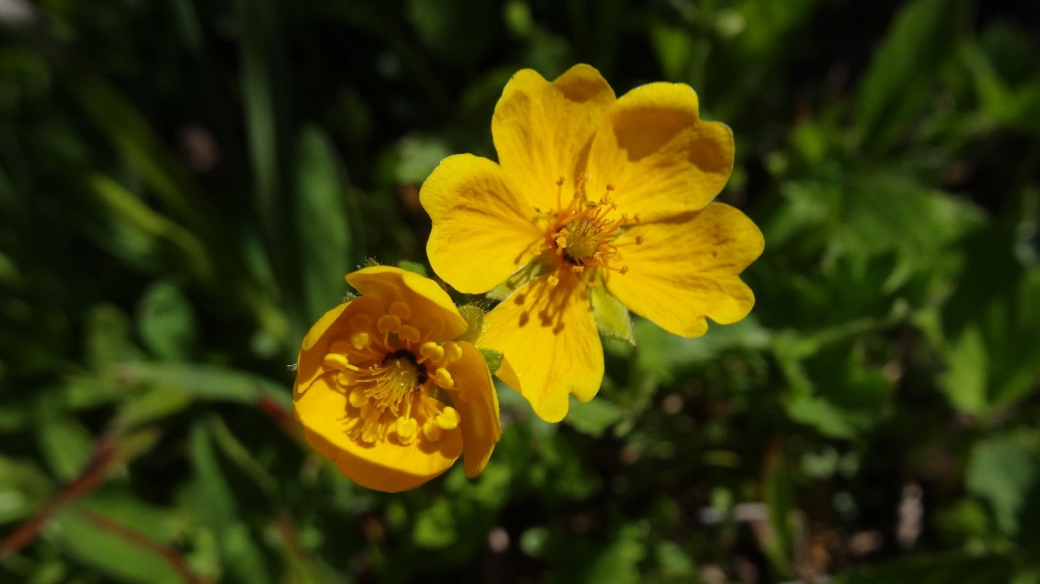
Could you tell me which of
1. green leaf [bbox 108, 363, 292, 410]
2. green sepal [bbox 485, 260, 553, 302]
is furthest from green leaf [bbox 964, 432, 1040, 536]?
green leaf [bbox 108, 363, 292, 410]

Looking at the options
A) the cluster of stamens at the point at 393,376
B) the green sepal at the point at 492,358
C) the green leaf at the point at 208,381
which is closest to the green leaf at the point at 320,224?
the green leaf at the point at 208,381

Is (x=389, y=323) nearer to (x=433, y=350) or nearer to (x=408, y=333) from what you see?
(x=408, y=333)

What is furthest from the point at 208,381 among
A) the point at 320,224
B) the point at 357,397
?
the point at 357,397

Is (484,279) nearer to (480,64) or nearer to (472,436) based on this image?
(472,436)

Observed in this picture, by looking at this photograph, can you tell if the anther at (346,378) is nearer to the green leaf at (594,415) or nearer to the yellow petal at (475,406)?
the yellow petal at (475,406)

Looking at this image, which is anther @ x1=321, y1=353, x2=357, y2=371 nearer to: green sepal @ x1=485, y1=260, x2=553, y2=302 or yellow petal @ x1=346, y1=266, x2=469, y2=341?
yellow petal @ x1=346, y1=266, x2=469, y2=341

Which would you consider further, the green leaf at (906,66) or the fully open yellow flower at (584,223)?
the green leaf at (906,66)

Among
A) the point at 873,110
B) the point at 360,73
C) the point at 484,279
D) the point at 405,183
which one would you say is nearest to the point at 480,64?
the point at 360,73
